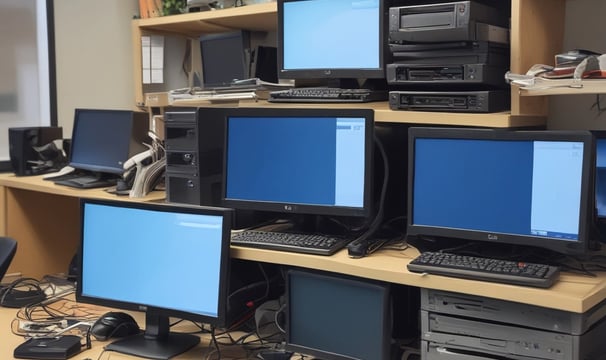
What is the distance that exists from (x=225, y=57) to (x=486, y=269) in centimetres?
164

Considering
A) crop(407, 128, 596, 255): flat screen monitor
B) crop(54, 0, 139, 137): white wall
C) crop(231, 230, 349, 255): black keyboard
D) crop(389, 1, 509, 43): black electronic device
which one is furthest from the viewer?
crop(54, 0, 139, 137): white wall

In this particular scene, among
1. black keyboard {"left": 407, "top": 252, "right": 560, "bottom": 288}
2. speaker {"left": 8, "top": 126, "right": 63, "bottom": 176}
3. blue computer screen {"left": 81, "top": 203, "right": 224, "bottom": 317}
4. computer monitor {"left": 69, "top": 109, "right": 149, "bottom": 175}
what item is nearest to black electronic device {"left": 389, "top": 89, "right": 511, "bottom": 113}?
black keyboard {"left": 407, "top": 252, "right": 560, "bottom": 288}

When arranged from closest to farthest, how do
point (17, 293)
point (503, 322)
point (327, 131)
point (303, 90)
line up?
point (503, 322) → point (327, 131) → point (303, 90) → point (17, 293)

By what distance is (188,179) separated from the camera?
2.23 meters

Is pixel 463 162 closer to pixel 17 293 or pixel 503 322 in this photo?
pixel 503 322

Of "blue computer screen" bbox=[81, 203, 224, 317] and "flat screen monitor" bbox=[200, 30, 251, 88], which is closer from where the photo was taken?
"blue computer screen" bbox=[81, 203, 224, 317]

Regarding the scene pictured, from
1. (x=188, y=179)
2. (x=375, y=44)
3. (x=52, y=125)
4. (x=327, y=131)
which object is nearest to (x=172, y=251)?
(x=188, y=179)

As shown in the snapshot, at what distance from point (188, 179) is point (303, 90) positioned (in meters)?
0.47

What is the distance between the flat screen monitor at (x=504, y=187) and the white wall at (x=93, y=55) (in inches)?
84.7

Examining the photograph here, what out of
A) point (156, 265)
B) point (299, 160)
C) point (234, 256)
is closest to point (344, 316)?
point (234, 256)

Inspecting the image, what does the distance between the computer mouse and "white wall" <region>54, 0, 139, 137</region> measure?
1577 millimetres

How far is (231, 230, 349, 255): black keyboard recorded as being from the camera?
1900mm

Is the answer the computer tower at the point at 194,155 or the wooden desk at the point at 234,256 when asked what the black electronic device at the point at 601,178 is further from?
the computer tower at the point at 194,155

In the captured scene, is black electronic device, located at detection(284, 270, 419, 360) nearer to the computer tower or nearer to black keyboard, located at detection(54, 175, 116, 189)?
the computer tower
